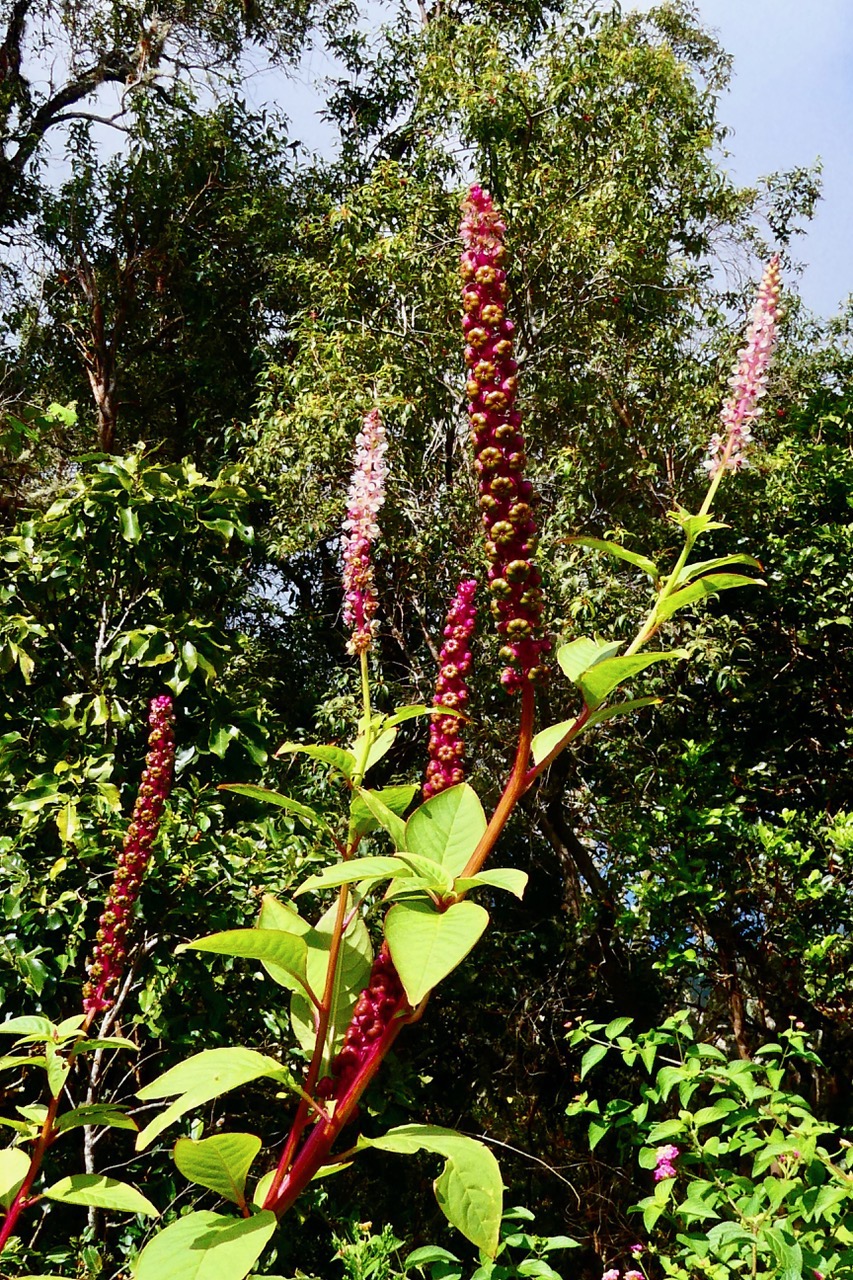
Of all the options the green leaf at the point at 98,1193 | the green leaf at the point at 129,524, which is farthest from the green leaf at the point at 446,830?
the green leaf at the point at 129,524

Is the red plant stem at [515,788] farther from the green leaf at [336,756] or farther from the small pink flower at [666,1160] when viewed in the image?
the small pink flower at [666,1160]

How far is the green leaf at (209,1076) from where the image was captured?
21.2 inches


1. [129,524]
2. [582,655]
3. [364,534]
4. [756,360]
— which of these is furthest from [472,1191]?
[129,524]

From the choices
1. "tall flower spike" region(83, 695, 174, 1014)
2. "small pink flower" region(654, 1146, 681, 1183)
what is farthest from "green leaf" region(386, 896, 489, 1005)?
"small pink flower" region(654, 1146, 681, 1183)

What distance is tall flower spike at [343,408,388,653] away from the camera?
0.70 meters

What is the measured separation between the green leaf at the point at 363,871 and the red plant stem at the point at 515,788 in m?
0.04

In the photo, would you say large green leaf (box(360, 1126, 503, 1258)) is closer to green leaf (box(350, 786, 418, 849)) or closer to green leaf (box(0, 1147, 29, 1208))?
green leaf (box(350, 786, 418, 849))

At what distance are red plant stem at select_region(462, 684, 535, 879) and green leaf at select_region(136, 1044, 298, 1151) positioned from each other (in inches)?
6.0

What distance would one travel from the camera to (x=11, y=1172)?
751 mm

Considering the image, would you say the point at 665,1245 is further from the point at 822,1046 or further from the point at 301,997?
the point at 301,997

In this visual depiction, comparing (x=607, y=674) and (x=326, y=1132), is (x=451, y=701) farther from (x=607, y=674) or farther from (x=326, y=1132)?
(x=326, y=1132)

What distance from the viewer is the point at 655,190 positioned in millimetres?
6648

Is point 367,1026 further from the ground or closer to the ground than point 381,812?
closer to the ground

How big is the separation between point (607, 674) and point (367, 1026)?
24 cm
